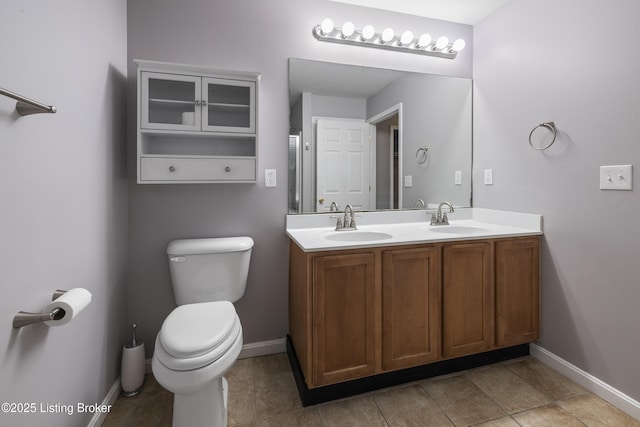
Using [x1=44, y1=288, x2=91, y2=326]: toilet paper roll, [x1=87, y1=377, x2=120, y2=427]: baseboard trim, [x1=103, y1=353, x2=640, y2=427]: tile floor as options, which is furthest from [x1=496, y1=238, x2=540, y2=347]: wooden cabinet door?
[x1=87, y1=377, x2=120, y2=427]: baseboard trim

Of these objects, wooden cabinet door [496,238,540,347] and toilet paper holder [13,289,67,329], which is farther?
wooden cabinet door [496,238,540,347]

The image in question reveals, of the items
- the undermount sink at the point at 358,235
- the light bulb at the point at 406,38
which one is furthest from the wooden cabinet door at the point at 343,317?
the light bulb at the point at 406,38

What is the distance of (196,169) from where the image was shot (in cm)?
173

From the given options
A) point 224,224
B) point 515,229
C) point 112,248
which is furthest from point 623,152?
point 112,248

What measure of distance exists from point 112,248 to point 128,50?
44.1 inches

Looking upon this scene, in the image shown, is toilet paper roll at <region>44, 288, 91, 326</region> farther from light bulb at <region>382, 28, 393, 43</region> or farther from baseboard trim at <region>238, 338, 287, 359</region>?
light bulb at <region>382, 28, 393, 43</region>

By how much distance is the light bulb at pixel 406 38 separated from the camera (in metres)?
2.18

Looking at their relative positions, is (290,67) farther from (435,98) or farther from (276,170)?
(435,98)

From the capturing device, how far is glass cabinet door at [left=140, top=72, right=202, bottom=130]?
1.66m

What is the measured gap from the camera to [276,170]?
80.0 inches

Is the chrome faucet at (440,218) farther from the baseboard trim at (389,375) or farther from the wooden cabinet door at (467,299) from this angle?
the baseboard trim at (389,375)

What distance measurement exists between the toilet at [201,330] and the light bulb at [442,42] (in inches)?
76.0

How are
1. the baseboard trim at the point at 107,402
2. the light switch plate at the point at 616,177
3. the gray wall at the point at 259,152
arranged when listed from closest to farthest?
the baseboard trim at the point at 107,402 → the light switch plate at the point at 616,177 → the gray wall at the point at 259,152

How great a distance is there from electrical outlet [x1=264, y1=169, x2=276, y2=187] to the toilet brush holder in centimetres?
110
